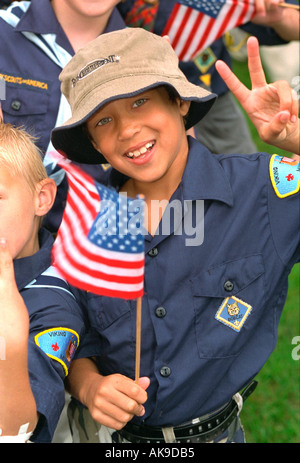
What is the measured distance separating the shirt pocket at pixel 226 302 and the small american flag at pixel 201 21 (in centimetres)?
168

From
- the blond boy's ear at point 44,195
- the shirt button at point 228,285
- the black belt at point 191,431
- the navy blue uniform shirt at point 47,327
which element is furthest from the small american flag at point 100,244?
the black belt at point 191,431

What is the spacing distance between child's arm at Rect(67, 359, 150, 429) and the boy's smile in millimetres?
646

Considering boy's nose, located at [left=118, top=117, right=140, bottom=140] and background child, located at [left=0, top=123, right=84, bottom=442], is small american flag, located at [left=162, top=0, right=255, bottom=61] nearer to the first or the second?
background child, located at [left=0, top=123, right=84, bottom=442]

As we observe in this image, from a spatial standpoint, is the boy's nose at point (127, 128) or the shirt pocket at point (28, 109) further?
the shirt pocket at point (28, 109)

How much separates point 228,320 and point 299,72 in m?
5.53

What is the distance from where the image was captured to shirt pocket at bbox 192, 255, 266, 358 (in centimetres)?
248

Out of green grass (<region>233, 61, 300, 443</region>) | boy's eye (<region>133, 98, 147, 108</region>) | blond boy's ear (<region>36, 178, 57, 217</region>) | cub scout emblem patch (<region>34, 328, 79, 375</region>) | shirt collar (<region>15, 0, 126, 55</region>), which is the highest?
shirt collar (<region>15, 0, 126, 55</region>)

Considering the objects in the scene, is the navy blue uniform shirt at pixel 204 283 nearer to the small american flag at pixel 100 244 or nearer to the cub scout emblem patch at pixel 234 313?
the cub scout emblem patch at pixel 234 313

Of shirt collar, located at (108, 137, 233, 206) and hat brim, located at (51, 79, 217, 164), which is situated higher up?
hat brim, located at (51, 79, 217, 164)

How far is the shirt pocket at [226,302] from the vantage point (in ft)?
8.14

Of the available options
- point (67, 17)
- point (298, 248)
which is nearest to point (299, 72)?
point (67, 17)

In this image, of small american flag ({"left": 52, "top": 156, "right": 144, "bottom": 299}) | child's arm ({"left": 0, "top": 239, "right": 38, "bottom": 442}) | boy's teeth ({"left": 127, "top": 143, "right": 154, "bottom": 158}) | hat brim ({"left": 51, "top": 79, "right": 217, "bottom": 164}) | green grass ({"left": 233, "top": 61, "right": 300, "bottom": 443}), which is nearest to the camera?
child's arm ({"left": 0, "top": 239, "right": 38, "bottom": 442})

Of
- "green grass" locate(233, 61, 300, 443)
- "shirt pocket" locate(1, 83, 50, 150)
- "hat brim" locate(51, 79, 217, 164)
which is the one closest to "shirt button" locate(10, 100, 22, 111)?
"shirt pocket" locate(1, 83, 50, 150)

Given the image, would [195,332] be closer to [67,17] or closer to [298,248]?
[298,248]
